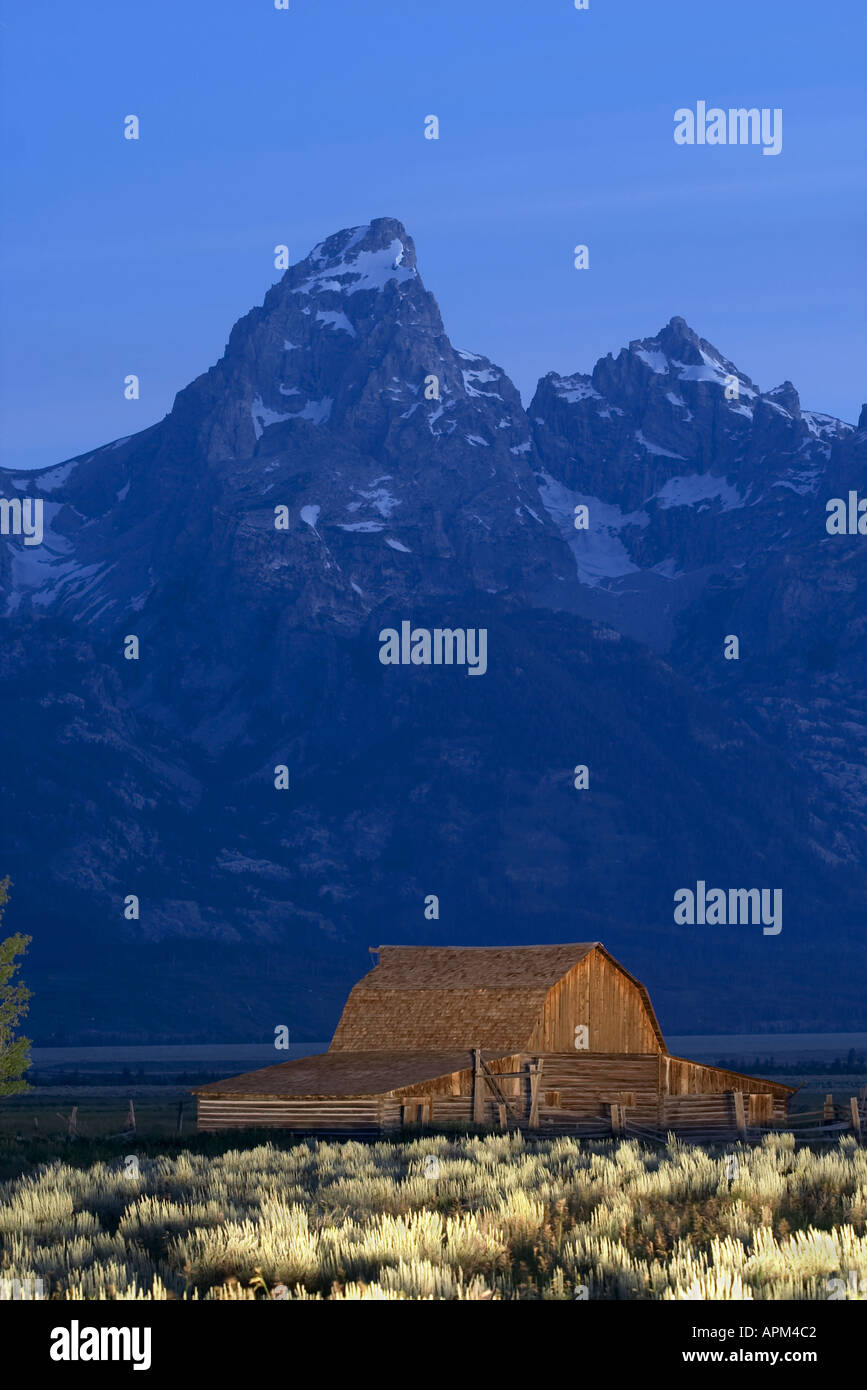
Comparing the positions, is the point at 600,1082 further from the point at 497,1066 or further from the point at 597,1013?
the point at 497,1066

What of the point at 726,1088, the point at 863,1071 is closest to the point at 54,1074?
the point at 863,1071

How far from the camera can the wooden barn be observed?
47719mm

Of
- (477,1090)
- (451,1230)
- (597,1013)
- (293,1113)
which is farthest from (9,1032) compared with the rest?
(451,1230)

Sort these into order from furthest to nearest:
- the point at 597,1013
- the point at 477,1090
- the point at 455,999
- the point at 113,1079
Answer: the point at 113,1079 → the point at 597,1013 → the point at 455,999 → the point at 477,1090

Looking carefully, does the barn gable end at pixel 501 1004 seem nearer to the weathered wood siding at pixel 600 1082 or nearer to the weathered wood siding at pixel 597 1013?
the weathered wood siding at pixel 597 1013

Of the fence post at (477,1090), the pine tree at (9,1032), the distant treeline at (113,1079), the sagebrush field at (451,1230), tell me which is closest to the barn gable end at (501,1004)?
the fence post at (477,1090)

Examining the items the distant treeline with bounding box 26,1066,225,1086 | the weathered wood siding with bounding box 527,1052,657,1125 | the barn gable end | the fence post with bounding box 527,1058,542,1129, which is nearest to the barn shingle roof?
the barn gable end

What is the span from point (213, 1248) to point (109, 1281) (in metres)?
1.31

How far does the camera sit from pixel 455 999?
54594 mm

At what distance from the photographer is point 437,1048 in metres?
52.8

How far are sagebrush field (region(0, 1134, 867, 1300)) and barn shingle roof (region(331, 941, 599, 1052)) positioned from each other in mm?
23594

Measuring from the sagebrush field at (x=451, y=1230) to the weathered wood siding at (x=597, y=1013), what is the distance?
77.6ft

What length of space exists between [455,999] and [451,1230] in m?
37.3

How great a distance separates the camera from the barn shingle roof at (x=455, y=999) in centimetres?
5253
